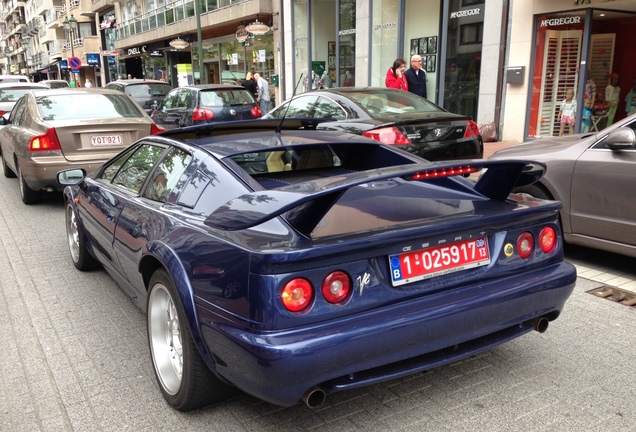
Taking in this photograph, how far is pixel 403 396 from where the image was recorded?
3.04 metres

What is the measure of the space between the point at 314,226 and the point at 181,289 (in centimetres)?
76

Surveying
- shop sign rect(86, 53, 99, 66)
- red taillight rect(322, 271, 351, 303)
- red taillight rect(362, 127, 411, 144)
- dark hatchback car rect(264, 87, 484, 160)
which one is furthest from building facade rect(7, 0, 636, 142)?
shop sign rect(86, 53, 99, 66)

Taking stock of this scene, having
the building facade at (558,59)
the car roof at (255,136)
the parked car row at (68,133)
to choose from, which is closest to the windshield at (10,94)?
the parked car row at (68,133)

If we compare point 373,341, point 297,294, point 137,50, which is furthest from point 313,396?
point 137,50

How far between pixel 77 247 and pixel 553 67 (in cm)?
1077

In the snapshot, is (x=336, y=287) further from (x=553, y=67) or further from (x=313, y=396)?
(x=553, y=67)

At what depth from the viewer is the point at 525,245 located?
292 cm

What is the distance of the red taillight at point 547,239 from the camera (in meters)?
3.00

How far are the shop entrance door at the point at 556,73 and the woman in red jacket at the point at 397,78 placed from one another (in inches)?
131

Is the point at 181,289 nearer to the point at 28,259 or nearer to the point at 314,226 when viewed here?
the point at 314,226

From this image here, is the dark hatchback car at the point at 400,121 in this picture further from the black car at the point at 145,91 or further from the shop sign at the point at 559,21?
the black car at the point at 145,91

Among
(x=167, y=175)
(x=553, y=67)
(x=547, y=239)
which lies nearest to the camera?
(x=547, y=239)

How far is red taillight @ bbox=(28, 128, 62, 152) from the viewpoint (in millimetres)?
7594

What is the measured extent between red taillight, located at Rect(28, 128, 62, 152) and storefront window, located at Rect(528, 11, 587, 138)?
9.76 meters
